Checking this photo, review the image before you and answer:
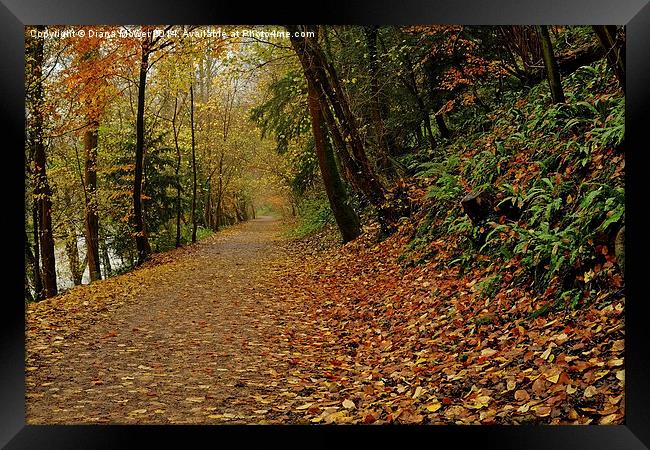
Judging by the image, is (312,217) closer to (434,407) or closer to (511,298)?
(511,298)

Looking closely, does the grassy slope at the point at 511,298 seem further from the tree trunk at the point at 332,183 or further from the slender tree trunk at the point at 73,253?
the slender tree trunk at the point at 73,253

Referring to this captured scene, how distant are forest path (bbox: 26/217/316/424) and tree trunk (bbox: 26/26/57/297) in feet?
8.89

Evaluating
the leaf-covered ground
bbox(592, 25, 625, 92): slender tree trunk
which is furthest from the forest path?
bbox(592, 25, 625, 92): slender tree trunk

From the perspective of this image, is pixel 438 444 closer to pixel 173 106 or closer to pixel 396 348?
pixel 396 348

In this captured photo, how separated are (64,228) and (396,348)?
35.5 ft

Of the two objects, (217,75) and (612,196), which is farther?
(217,75)

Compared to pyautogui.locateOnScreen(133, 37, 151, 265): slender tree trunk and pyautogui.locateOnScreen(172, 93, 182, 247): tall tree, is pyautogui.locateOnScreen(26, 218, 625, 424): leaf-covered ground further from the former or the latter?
pyautogui.locateOnScreen(172, 93, 182, 247): tall tree

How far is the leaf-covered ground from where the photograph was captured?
142 inches

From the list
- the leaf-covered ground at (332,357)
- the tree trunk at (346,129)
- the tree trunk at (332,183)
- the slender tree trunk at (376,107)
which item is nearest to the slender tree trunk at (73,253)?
the leaf-covered ground at (332,357)

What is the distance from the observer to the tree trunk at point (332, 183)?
12430 mm
